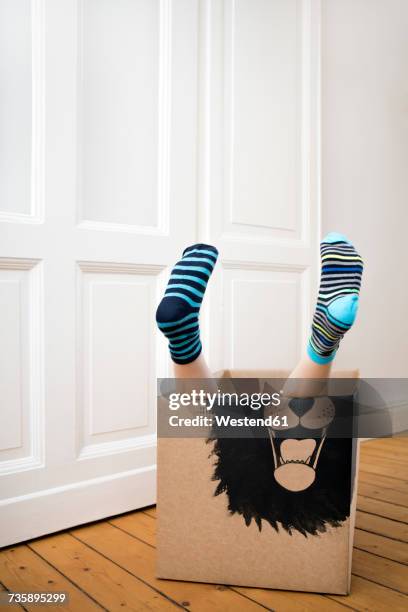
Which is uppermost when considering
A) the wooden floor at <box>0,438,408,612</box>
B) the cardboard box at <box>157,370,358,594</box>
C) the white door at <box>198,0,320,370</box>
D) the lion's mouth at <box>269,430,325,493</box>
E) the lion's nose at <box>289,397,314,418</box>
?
the white door at <box>198,0,320,370</box>

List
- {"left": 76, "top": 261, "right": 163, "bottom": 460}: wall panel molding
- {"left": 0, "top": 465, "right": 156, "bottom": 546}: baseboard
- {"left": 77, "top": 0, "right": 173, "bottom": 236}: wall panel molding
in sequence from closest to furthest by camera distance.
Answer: {"left": 0, "top": 465, "right": 156, "bottom": 546}: baseboard < {"left": 76, "top": 261, "right": 163, "bottom": 460}: wall panel molding < {"left": 77, "top": 0, "right": 173, "bottom": 236}: wall panel molding

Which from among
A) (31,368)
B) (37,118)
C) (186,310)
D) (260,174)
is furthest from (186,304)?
(260,174)

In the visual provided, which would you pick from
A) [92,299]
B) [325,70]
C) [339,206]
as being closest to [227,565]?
[92,299]

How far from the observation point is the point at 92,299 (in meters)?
1.49

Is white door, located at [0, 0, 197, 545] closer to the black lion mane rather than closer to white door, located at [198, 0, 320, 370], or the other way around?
white door, located at [198, 0, 320, 370]

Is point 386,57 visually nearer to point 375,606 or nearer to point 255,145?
point 255,145

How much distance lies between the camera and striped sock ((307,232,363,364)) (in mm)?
1004

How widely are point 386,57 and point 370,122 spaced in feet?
0.98

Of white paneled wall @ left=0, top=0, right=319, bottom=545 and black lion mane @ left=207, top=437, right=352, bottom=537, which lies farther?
white paneled wall @ left=0, top=0, right=319, bottom=545

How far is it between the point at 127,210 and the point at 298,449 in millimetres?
820

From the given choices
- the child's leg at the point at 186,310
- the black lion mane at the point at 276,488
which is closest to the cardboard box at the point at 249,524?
the black lion mane at the point at 276,488

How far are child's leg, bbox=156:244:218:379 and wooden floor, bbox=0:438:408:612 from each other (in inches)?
15.8

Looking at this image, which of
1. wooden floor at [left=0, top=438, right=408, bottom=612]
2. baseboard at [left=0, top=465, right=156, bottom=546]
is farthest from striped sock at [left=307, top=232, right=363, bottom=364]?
baseboard at [left=0, top=465, right=156, bottom=546]

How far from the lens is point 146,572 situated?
116 cm
